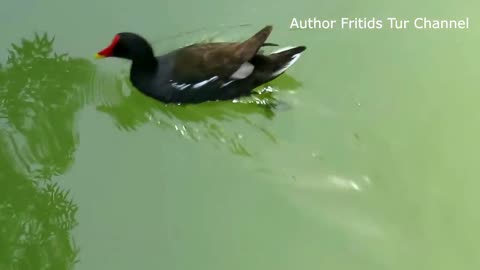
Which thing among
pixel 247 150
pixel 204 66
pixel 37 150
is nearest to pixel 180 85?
pixel 204 66

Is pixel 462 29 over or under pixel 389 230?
over

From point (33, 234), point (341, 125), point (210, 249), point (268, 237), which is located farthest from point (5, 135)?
point (341, 125)

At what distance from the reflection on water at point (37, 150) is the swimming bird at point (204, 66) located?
114mm

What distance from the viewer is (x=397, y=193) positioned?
113 cm

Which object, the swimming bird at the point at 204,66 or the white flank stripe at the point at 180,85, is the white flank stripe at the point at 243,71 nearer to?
the swimming bird at the point at 204,66

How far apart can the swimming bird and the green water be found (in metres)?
0.02

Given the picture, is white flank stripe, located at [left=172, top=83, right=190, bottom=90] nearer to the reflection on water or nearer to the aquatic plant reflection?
the aquatic plant reflection

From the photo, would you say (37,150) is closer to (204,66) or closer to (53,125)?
(53,125)

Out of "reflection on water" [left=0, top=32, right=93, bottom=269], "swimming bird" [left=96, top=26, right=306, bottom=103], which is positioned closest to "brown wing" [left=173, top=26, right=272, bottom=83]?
"swimming bird" [left=96, top=26, right=306, bottom=103]

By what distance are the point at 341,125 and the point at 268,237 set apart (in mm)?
294

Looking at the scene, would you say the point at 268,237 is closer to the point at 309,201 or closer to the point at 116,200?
the point at 309,201

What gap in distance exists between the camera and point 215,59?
1.16m

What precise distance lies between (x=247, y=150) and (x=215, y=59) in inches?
8.4

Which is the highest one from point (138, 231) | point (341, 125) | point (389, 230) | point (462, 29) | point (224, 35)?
point (224, 35)
